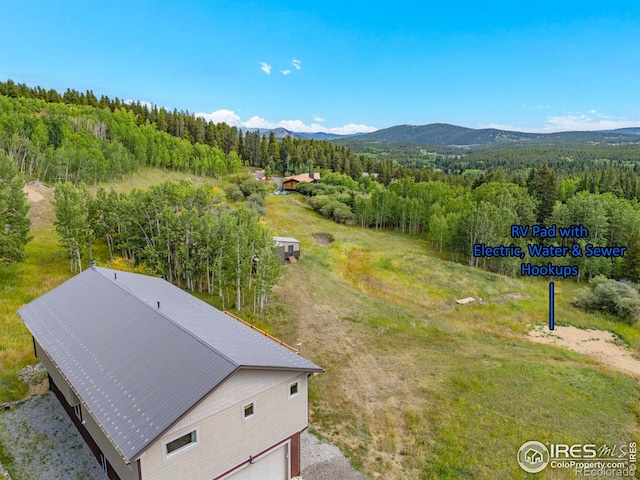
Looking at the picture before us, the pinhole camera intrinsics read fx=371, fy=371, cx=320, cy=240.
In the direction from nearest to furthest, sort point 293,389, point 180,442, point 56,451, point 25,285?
1. point 180,442
2. point 293,389
3. point 56,451
4. point 25,285

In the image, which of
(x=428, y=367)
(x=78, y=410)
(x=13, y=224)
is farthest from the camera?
(x=13, y=224)

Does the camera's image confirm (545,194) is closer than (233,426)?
No

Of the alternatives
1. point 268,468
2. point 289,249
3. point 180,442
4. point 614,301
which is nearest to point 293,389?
point 268,468

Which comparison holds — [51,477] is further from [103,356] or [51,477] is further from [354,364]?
[354,364]

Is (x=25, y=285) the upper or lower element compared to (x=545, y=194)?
lower

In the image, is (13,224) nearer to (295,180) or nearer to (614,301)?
(614,301)

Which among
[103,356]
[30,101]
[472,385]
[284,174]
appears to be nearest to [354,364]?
[472,385]

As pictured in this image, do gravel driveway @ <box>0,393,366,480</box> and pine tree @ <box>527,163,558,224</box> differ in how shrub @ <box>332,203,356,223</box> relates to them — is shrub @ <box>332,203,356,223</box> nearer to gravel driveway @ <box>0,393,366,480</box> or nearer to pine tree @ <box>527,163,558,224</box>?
pine tree @ <box>527,163,558,224</box>
